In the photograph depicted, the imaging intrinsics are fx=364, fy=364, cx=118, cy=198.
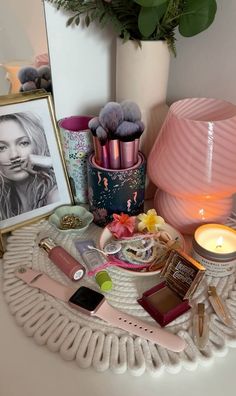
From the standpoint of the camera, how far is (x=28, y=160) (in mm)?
614

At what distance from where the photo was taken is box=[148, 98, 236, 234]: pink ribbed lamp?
1.73ft

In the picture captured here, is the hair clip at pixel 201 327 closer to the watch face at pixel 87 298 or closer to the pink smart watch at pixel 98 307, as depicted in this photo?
the pink smart watch at pixel 98 307

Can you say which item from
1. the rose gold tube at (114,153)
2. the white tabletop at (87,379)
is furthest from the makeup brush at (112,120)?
the white tabletop at (87,379)

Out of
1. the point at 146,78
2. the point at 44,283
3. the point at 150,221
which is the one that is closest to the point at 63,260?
the point at 44,283

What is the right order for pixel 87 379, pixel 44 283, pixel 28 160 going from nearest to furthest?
pixel 87 379 < pixel 44 283 < pixel 28 160

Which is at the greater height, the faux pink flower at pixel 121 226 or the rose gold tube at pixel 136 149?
the rose gold tube at pixel 136 149

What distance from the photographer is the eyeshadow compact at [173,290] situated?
469 mm

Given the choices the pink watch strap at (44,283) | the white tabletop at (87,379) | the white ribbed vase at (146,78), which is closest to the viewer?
the white tabletop at (87,379)

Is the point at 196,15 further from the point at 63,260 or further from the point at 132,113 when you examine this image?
the point at 63,260

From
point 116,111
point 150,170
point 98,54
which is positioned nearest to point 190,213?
point 150,170

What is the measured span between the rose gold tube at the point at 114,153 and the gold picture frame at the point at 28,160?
0.33ft

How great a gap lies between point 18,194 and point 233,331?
39cm

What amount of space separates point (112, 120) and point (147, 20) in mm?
157

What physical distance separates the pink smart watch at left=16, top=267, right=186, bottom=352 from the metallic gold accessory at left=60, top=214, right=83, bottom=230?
123mm
